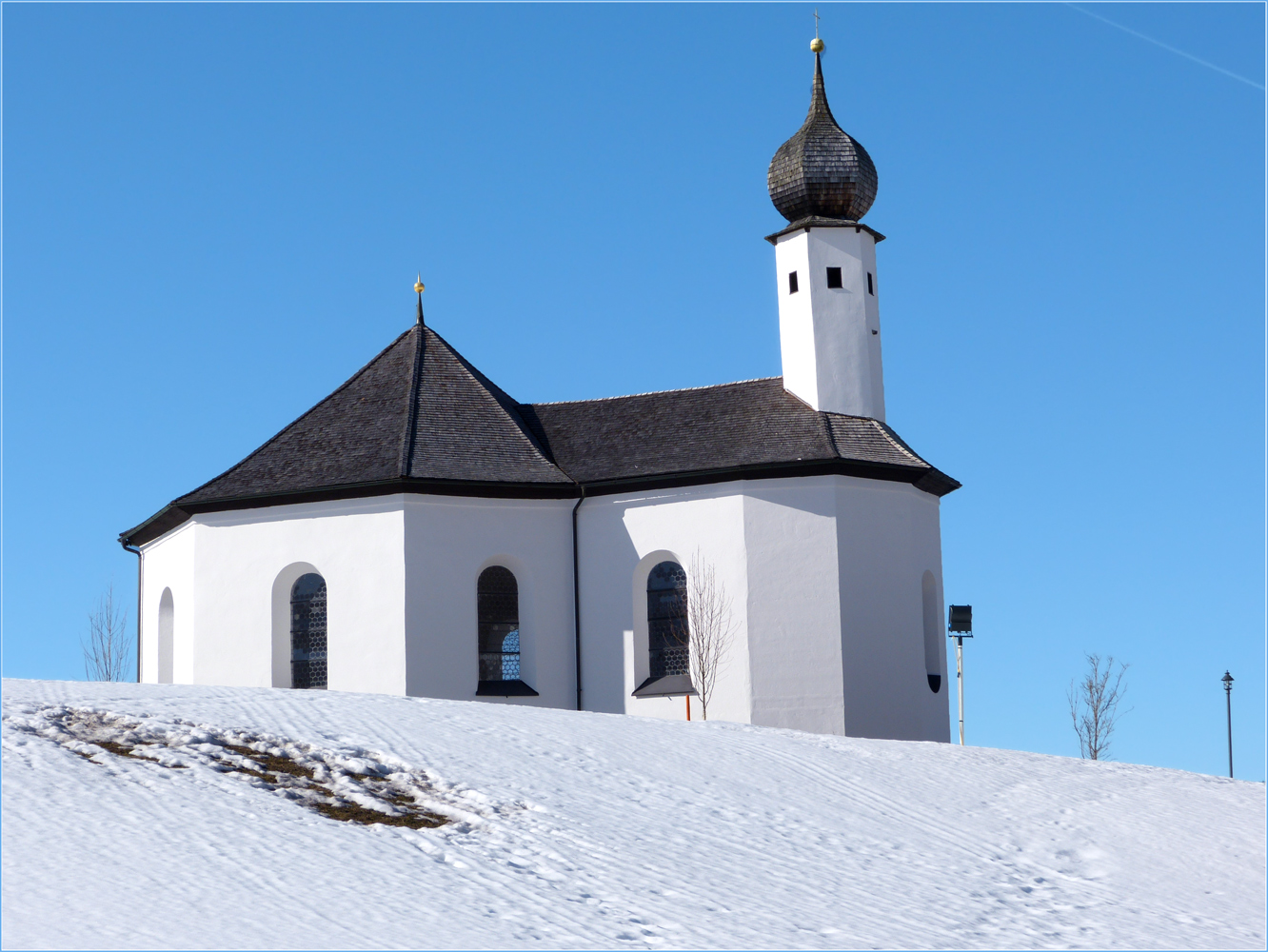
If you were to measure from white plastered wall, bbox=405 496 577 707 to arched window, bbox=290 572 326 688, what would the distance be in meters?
1.98

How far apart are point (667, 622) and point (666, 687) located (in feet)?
4.05

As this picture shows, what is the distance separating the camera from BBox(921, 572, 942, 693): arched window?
2889 cm

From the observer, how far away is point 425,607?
26594 mm

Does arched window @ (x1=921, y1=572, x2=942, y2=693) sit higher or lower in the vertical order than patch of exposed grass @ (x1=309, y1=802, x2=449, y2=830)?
higher

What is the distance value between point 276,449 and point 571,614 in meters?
6.58

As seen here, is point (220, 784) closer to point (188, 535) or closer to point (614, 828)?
point (614, 828)

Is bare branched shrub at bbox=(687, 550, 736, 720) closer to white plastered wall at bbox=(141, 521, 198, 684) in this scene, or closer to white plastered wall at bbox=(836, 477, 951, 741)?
white plastered wall at bbox=(836, 477, 951, 741)

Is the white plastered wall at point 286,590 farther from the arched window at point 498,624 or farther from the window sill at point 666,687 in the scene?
the window sill at point 666,687

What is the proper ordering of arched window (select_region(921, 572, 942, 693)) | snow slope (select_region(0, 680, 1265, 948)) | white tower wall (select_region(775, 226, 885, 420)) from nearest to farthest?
snow slope (select_region(0, 680, 1265, 948))
arched window (select_region(921, 572, 942, 693))
white tower wall (select_region(775, 226, 885, 420))

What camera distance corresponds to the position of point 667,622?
90.6 feet

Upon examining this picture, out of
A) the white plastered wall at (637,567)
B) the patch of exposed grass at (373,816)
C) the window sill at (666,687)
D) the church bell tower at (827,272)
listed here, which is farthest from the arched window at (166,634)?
the patch of exposed grass at (373,816)

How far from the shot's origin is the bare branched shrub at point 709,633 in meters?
26.4

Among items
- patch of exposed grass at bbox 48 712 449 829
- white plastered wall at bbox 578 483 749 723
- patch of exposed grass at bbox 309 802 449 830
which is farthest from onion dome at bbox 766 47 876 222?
patch of exposed grass at bbox 309 802 449 830

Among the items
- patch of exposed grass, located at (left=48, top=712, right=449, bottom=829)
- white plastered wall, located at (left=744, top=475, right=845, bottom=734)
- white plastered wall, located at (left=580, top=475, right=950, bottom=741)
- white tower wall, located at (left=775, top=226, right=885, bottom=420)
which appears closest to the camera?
patch of exposed grass, located at (left=48, top=712, right=449, bottom=829)
